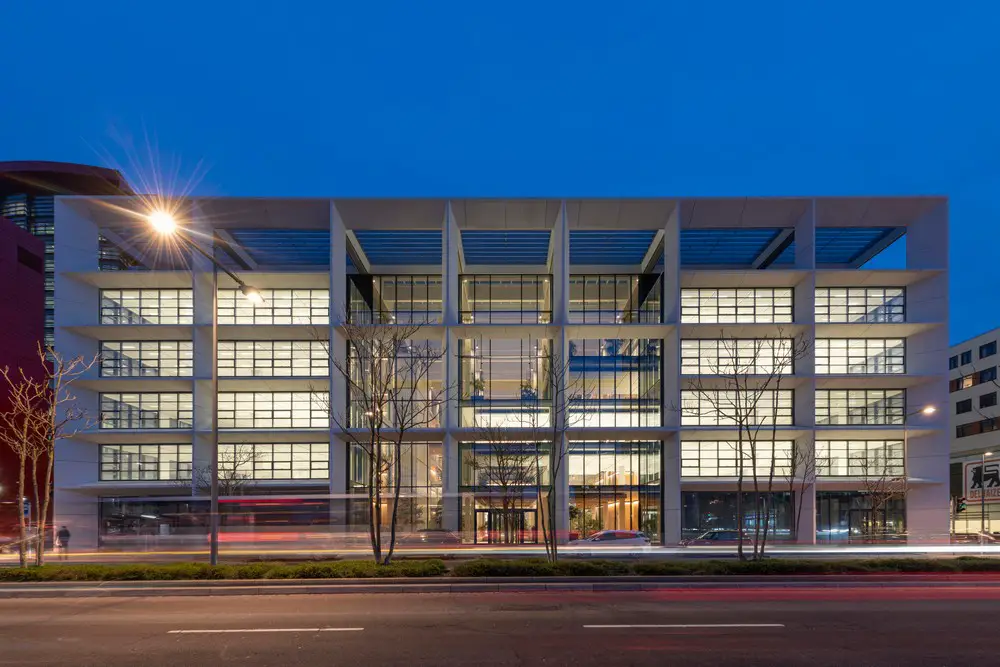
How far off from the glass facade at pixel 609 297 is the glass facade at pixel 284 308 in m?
15.0

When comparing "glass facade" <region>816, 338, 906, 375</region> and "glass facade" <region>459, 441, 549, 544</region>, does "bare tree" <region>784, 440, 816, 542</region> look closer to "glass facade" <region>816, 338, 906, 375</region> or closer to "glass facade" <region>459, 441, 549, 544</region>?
"glass facade" <region>816, 338, 906, 375</region>

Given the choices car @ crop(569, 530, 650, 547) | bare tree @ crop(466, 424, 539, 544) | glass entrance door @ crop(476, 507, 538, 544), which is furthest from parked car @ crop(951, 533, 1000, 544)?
bare tree @ crop(466, 424, 539, 544)

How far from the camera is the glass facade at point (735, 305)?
39344mm

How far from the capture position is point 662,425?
35906 millimetres

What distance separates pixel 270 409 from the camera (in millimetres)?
39875

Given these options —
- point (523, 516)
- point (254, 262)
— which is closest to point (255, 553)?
point (523, 516)

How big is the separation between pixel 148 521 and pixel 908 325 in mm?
38260

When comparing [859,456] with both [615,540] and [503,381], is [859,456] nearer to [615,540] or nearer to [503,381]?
[615,540]

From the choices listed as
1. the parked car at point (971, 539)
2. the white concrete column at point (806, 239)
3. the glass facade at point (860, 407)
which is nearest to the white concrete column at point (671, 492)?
the glass facade at point (860, 407)

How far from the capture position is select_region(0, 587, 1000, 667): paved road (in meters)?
10.4

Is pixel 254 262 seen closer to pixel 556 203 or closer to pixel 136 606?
pixel 556 203

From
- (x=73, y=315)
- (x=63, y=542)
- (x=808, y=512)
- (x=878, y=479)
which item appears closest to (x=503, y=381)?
(x=808, y=512)

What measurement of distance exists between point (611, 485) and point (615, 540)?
906 cm

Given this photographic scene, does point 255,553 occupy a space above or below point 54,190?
below
